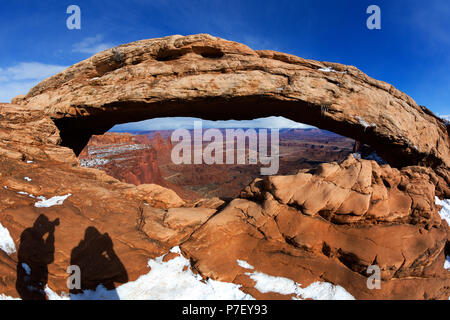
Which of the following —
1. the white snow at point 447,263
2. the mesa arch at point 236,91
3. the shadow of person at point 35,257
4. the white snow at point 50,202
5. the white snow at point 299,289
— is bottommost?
the white snow at point 299,289

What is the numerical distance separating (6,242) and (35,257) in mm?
674

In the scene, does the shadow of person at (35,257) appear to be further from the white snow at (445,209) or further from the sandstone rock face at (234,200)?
the white snow at (445,209)

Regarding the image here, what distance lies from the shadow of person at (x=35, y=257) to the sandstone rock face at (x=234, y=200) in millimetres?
27

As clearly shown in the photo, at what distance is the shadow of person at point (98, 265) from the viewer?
12.0ft

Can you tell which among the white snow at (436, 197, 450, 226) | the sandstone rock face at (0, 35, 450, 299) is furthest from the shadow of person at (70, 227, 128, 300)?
the white snow at (436, 197, 450, 226)

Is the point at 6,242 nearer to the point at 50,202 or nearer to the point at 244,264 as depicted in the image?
the point at 50,202

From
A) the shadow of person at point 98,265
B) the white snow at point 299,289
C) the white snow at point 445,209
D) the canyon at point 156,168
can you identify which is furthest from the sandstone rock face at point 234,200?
the canyon at point 156,168

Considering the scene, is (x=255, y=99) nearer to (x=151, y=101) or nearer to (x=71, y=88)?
(x=151, y=101)

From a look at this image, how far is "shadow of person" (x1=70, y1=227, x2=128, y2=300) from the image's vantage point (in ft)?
12.0

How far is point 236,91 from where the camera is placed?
749cm

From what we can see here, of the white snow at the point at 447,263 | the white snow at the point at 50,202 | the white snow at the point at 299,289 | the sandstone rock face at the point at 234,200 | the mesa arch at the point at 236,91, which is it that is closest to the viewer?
the white snow at the point at 299,289

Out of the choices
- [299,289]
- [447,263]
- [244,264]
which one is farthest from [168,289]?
[447,263]

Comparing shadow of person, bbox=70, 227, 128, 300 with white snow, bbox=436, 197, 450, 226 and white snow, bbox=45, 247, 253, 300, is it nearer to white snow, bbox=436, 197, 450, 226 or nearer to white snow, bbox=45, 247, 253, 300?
white snow, bbox=45, 247, 253, 300

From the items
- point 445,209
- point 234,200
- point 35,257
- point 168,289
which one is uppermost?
point 234,200
